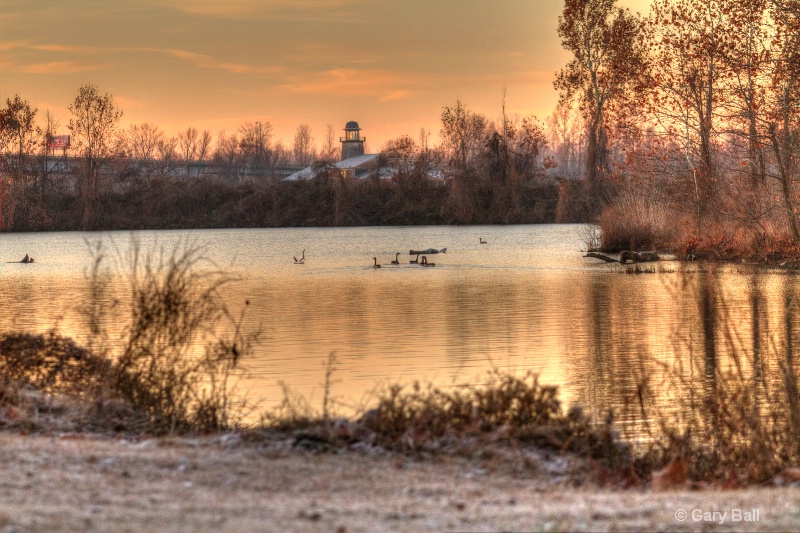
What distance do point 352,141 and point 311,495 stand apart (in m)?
141

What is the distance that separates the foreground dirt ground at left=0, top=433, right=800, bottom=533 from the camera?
6086 millimetres

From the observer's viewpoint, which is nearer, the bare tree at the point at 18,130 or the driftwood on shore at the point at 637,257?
the driftwood on shore at the point at 637,257

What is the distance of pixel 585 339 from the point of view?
18.2m

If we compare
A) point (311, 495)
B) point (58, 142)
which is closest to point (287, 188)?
point (58, 142)

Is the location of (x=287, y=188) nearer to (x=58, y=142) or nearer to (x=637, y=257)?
(x=58, y=142)

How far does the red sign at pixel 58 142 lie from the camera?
305ft

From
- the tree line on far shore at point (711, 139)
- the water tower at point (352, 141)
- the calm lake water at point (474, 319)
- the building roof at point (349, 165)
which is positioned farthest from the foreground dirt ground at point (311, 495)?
the water tower at point (352, 141)

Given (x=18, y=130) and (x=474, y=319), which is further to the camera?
(x=18, y=130)

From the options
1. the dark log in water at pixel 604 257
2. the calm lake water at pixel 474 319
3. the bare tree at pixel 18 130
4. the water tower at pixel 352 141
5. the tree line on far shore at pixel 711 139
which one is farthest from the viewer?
the water tower at pixel 352 141

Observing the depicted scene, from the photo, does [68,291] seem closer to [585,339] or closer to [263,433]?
[585,339]

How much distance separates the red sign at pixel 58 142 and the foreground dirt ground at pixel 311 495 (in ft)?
296

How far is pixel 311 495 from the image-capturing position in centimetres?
698

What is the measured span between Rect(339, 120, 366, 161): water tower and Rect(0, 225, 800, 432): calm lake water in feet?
340

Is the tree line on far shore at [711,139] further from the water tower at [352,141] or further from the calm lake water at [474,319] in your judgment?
the water tower at [352,141]
